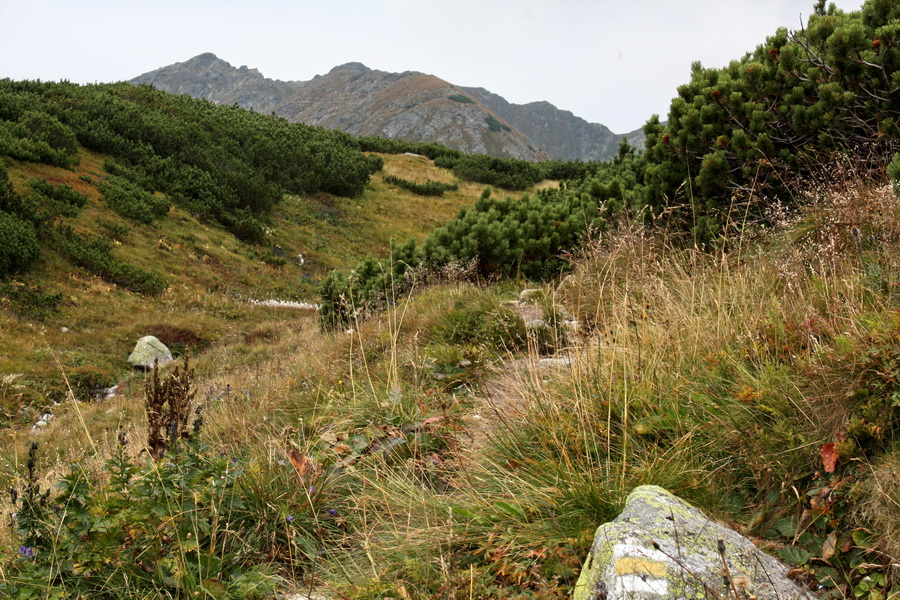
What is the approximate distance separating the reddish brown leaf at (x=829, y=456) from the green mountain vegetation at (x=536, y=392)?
2cm

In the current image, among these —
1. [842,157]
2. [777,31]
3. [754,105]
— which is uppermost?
[777,31]

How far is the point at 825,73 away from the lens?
18.9ft

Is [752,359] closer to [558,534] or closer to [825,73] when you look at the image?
[558,534]

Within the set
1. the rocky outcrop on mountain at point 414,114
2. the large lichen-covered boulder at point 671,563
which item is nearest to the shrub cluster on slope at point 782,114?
the large lichen-covered boulder at point 671,563

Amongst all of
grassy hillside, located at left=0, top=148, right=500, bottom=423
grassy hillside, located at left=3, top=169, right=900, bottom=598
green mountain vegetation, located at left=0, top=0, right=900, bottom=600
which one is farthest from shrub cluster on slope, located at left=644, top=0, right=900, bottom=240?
grassy hillside, located at left=0, top=148, right=500, bottom=423

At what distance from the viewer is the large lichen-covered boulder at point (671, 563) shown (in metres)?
1.66

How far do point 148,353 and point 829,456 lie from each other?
11.1 meters

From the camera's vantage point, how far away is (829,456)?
2176 millimetres

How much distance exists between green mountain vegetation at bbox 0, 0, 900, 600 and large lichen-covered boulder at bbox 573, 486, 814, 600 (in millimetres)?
239

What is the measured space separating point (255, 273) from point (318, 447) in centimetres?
1327

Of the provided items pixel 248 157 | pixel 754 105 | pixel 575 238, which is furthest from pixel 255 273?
pixel 754 105

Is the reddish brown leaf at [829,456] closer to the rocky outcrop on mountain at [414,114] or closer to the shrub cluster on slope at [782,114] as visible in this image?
the shrub cluster on slope at [782,114]

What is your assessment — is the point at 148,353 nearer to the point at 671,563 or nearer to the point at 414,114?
the point at 671,563

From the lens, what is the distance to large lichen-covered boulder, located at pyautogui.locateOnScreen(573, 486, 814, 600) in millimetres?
1660
